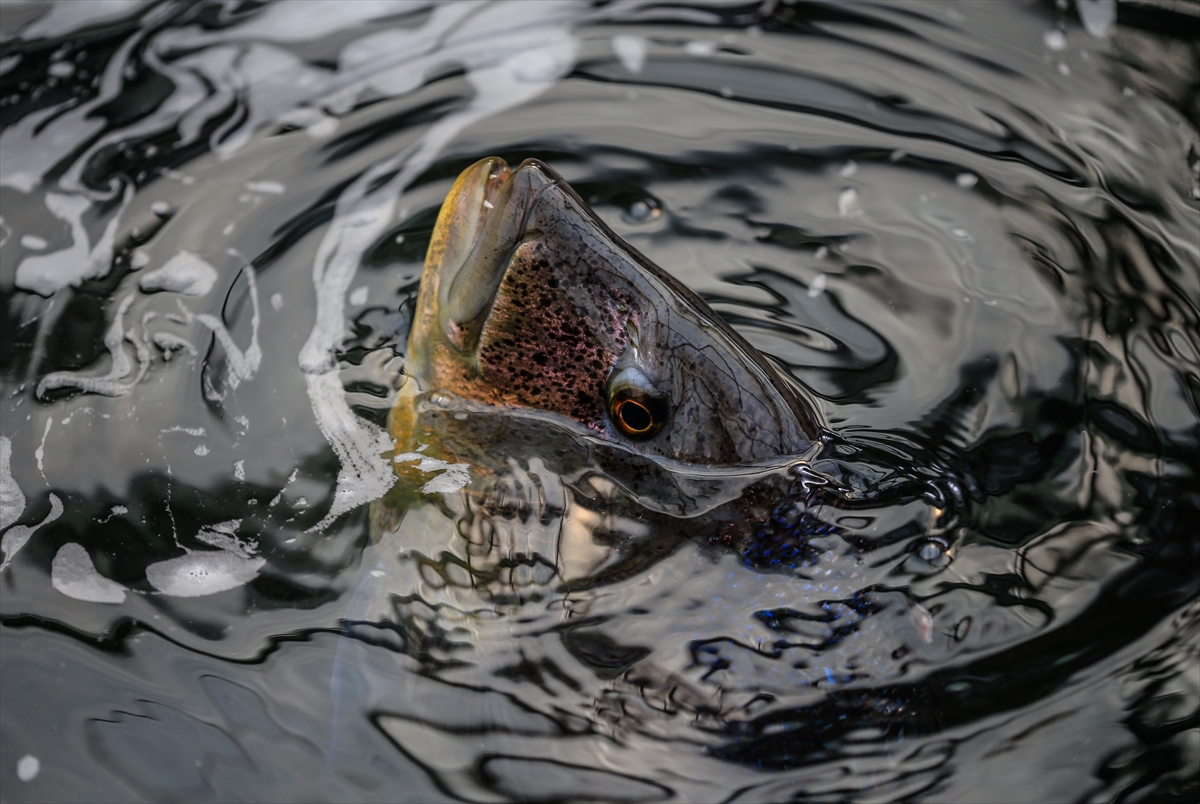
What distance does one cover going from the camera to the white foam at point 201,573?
8.51 feet

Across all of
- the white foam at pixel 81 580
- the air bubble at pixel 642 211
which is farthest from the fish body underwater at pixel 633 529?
the air bubble at pixel 642 211

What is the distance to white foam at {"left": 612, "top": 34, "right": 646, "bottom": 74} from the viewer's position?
13.3 feet

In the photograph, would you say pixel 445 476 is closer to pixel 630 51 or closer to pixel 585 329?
pixel 585 329

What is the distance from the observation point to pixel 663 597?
7.75 ft

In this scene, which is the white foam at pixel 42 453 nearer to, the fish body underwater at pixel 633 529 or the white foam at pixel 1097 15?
the fish body underwater at pixel 633 529

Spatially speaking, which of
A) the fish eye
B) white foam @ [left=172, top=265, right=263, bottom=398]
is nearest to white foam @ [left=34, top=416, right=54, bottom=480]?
white foam @ [left=172, top=265, right=263, bottom=398]

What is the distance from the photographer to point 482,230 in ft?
7.77

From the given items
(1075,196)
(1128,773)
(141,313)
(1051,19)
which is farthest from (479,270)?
(1051,19)

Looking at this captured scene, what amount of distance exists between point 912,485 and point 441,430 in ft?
4.19

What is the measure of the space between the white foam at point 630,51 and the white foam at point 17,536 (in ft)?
8.89

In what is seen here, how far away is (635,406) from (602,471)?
0.21m

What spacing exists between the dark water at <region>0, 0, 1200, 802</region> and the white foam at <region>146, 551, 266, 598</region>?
0.7 inches

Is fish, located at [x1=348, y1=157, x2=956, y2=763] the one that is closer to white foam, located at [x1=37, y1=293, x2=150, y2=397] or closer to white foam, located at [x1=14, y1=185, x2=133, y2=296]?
white foam, located at [x1=37, y1=293, x2=150, y2=397]

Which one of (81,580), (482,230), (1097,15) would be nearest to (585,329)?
(482,230)
